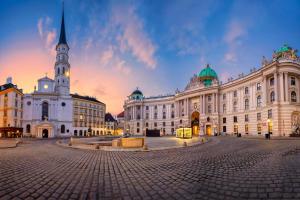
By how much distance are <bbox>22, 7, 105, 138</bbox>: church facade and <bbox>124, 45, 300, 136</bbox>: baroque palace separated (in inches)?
1185

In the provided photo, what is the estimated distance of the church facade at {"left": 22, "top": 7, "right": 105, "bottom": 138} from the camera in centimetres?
7238

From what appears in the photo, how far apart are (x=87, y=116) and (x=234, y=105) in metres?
65.4

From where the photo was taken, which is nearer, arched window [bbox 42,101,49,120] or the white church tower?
arched window [bbox 42,101,49,120]

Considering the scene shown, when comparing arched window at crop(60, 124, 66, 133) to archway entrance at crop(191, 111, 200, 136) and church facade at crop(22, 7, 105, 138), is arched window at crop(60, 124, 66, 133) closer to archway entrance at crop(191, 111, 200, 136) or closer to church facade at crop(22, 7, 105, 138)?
church facade at crop(22, 7, 105, 138)

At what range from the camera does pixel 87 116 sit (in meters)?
89.2

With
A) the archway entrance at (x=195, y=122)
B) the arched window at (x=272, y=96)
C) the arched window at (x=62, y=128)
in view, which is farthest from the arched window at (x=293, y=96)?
the arched window at (x=62, y=128)

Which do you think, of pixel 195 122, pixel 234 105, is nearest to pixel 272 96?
pixel 234 105

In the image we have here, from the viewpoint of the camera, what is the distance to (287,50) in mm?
49344

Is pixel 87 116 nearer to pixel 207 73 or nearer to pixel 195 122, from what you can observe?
pixel 195 122

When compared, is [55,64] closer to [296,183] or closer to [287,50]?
[287,50]

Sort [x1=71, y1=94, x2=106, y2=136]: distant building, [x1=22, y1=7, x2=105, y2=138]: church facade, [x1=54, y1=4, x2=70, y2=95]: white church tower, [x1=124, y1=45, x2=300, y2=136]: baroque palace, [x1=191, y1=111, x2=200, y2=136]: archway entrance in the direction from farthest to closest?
[x1=71, y1=94, x2=106, y2=136]: distant building
[x1=54, y1=4, x2=70, y2=95]: white church tower
[x1=191, y1=111, x2=200, y2=136]: archway entrance
[x1=22, y1=7, x2=105, y2=138]: church facade
[x1=124, y1=45, x2=300, y2=136]: baroque palace

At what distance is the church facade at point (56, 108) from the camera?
7238 centimetres

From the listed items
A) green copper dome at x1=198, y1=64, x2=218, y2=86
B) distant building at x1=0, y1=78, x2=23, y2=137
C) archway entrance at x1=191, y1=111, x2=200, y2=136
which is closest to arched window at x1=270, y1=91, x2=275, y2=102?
green copper dome at x1=198, y1=64, x2=218, y2=86

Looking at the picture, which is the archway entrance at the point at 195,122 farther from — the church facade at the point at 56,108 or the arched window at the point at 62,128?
the arched window at the point at 62,128
